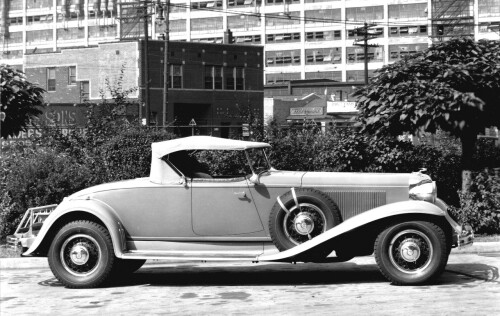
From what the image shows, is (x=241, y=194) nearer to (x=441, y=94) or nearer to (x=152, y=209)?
(x=152, y=209)

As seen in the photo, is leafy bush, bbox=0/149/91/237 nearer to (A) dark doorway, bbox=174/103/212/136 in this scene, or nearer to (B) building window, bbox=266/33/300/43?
(A) dark doorway, bbox=174/103/212/136

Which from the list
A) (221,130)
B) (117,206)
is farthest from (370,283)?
(221,130)

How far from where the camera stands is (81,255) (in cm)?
898

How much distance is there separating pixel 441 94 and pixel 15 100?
8.57 meters

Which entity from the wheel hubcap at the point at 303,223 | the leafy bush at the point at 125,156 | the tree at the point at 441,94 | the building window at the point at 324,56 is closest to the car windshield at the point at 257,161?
the wheel hubcap at the point at 303,223

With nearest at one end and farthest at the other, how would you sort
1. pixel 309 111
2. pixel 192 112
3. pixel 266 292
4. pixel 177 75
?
pixel 266 292 → pixel 177 75 → pixel 192 112 → pixel 309 111

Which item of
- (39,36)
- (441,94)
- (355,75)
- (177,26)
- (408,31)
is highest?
(39,36)

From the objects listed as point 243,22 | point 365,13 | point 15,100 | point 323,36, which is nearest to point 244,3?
point 243,22

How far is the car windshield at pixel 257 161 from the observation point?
9.20 meters

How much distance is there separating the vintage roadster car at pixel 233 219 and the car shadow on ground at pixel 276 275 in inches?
15.5

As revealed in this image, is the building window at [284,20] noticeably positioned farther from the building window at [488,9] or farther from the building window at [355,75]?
the building window at [488,9]

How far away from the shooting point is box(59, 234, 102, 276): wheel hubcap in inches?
353

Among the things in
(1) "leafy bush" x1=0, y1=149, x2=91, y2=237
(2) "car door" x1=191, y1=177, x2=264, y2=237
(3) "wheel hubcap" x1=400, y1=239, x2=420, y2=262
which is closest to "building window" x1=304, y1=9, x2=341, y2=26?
(1) "leafy bush" x1=0, y1=149, x2=91, y2=237

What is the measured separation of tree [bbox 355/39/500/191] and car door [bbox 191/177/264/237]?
479 centimetres
